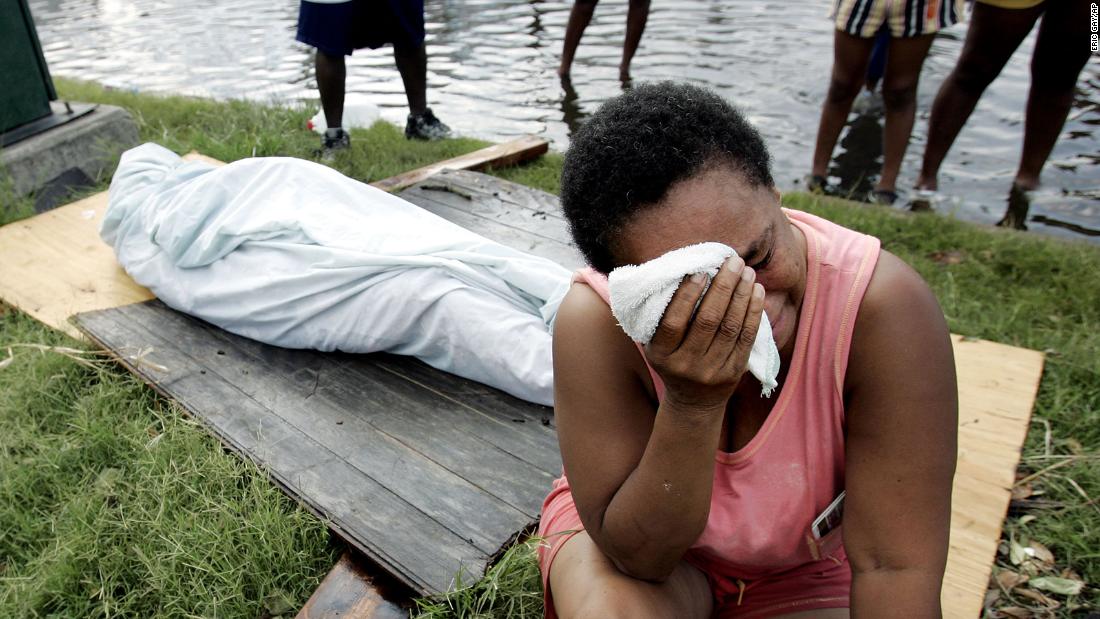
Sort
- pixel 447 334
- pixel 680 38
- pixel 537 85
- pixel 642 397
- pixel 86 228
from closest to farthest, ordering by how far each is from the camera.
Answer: pixel 642 397 → pixel 447 334 → pixel 86 228 → pixel 537 85 → pixel 680 38

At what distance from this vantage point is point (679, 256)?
1.09m

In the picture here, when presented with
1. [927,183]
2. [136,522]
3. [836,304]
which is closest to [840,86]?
[927,183]

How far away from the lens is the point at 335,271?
2754 millimetres

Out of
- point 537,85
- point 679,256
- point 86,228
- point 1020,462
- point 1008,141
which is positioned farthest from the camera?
point 537,85

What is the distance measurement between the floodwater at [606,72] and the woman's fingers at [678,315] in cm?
376

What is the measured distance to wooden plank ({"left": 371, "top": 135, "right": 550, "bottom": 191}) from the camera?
4250mm

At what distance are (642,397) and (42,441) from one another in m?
2.09

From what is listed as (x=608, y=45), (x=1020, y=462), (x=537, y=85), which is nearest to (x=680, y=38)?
(x=608, y=45)

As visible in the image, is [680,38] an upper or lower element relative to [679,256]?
lower

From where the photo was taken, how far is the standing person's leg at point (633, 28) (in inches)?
240

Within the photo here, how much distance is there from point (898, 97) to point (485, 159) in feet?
7.28

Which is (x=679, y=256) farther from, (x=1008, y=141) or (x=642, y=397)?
(x=1008, y=141)

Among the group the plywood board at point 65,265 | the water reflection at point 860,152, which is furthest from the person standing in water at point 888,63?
the plywood board at point 65,265

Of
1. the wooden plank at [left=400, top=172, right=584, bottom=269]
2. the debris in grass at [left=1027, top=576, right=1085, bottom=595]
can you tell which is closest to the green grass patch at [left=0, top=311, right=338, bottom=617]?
the wooden plank at [left=400, top=172, right=584, bottom=269]
